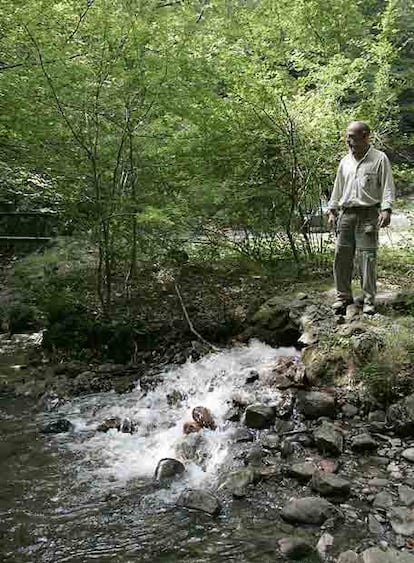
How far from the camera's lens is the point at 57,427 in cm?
523

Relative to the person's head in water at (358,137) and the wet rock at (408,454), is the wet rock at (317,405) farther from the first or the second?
the person's head in water at (358,137)

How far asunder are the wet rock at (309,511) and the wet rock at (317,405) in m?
1.20

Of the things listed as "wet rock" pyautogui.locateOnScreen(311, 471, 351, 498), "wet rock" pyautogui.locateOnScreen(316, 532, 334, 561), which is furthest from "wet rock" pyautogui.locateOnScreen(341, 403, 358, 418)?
"wet rock" pyautogui.locateOnScreen(316, 532, 334, 561)

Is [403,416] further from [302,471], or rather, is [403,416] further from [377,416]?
[302,471]

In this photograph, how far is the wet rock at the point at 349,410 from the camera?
183 inches

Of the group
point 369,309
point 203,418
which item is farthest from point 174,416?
point 369,309

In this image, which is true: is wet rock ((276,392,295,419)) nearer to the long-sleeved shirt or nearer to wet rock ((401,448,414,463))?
wet rock ((401,448,414,463))

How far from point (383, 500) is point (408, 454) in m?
0.62

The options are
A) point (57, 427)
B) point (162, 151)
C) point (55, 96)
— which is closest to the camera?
point (57, 427)

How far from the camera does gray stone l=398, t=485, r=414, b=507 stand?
11.5 ft

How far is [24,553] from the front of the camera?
130 inches

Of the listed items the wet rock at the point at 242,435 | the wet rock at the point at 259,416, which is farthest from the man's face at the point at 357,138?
the wet rock at the point at 242,435

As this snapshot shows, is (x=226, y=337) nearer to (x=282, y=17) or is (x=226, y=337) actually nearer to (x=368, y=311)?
(x=368, y=311)

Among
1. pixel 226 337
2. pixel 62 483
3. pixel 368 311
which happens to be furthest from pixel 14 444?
pixel 368 311
